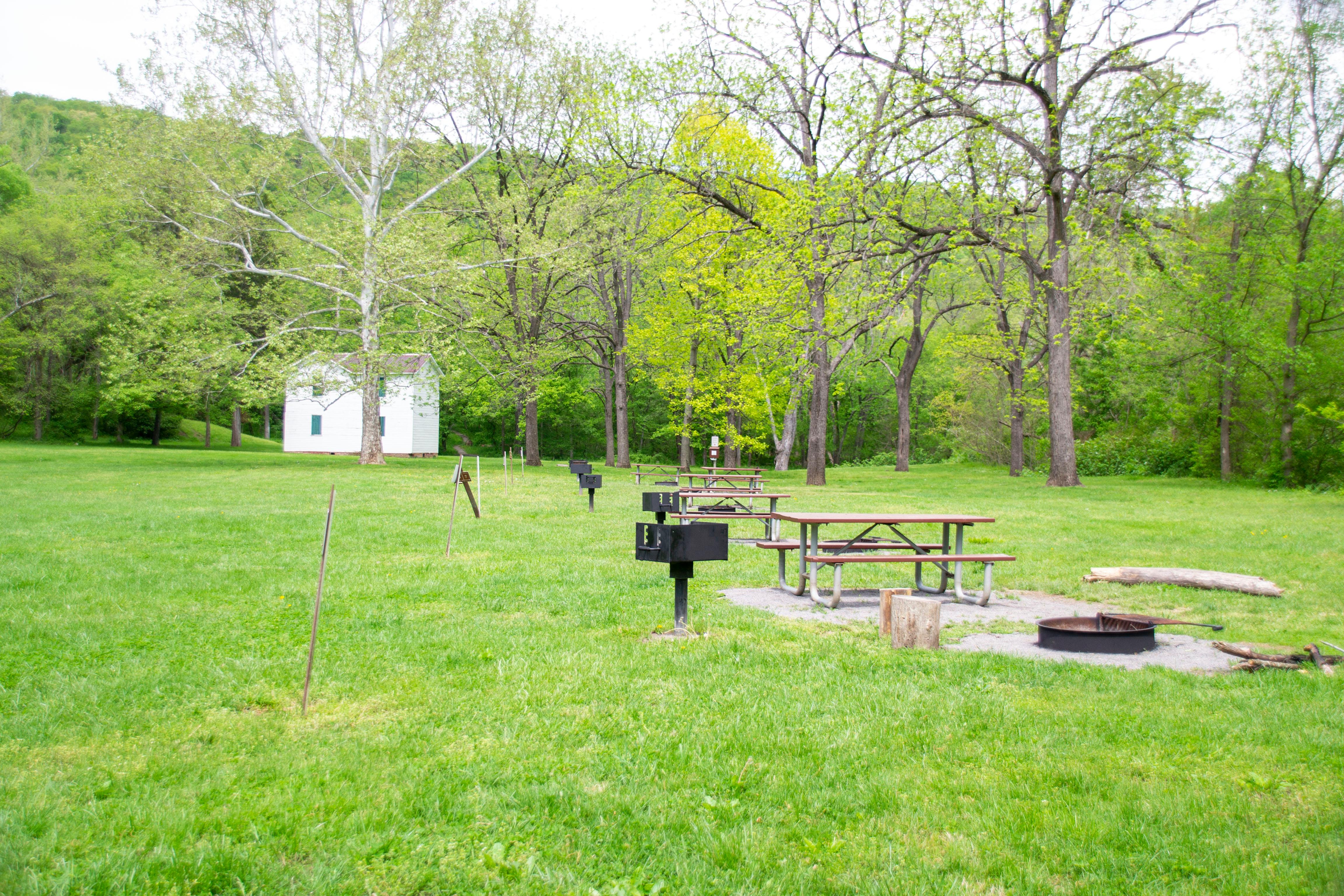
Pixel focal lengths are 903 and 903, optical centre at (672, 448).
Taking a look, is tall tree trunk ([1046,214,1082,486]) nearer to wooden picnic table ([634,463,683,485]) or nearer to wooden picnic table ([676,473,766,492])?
wooden picnic table ([676,473,766,492])

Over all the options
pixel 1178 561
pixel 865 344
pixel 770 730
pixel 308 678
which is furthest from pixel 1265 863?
pixel 865 344

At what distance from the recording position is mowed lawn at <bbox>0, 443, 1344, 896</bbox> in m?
2.92

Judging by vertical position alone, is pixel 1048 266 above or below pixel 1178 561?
above

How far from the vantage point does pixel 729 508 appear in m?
15.0

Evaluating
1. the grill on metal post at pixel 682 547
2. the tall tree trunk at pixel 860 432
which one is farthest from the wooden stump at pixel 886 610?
the tall tree trunk at pixel 860 432

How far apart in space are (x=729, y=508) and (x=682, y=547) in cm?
909

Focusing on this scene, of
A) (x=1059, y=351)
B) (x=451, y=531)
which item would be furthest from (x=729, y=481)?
(x=451, y=531)

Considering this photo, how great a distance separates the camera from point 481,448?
6234 cm

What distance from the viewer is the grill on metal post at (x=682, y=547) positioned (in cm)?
592

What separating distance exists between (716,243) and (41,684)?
24.6 metres

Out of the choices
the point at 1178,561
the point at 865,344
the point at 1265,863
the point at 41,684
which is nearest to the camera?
the point at 1265,863

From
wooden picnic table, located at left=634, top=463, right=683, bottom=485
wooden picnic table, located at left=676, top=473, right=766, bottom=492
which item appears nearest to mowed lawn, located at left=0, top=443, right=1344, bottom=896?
wooden picnic table, located at left=676, top=473, right=766, bottom=492

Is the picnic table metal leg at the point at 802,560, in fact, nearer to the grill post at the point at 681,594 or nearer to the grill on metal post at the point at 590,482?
the grill post at the point at 681,594

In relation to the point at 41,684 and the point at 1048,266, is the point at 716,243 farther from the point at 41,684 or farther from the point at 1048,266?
the point at 41,684
